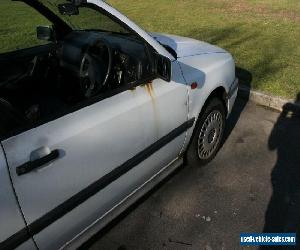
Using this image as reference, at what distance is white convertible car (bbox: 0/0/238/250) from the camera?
2131 millimetres

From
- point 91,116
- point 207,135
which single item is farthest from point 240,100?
point 91,116

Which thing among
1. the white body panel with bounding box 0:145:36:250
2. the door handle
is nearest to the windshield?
the door handle

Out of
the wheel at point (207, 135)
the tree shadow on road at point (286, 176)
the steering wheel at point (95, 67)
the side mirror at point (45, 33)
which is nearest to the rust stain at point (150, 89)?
the steering wheel at point (95, 67)

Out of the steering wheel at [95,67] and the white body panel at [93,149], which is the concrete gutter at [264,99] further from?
the steering wheel at [95,67]

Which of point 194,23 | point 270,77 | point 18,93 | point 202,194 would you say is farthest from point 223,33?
point 18,93

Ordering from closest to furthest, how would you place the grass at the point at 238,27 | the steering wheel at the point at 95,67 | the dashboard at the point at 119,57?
1. the steering wheel at the point at 95,67
2. the dashboard at the point at 119,57
3. the grass at the point at 238,27

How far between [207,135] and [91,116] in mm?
1760

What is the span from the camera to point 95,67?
289 cm

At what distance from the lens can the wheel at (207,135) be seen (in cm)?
371

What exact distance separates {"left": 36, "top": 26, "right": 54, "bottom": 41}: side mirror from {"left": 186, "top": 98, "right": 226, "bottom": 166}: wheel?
1710 mm

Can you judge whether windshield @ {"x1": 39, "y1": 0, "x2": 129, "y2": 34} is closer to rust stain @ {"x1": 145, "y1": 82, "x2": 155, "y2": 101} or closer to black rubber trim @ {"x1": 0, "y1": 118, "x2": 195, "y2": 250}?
rust stain @ {"x1": 145, "y1": 82, "x2": 155, "y2": 101}

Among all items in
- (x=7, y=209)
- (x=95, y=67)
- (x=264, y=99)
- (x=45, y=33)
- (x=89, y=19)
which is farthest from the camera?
(x=264, y=99)

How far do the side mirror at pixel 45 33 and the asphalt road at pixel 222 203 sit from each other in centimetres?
188

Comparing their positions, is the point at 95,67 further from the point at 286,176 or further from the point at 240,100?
the point at 240,100
